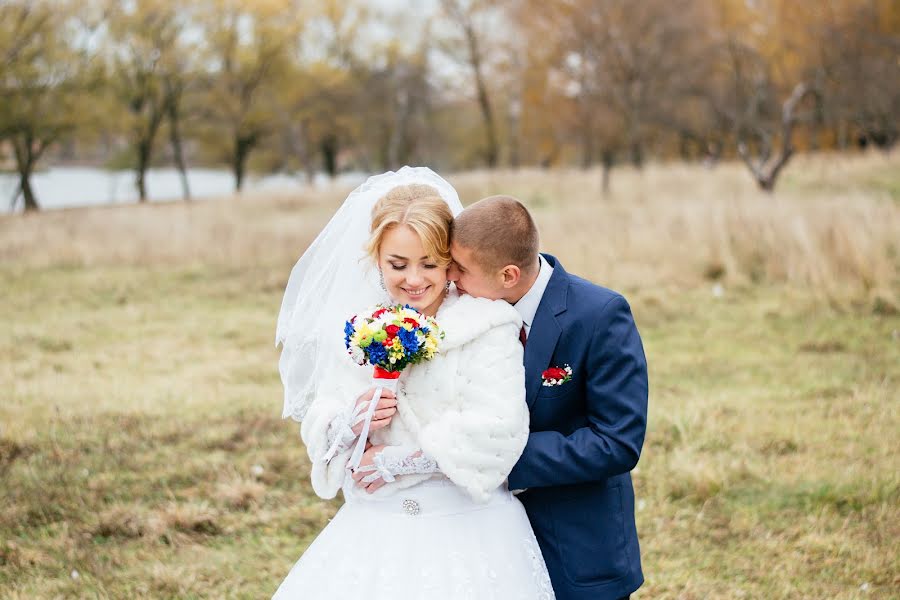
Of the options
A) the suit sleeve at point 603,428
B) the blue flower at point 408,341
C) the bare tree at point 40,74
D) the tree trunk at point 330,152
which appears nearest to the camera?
the blue flower at point 408,341

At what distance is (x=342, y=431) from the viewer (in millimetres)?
2281

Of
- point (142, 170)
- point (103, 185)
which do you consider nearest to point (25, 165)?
point (142, 170)

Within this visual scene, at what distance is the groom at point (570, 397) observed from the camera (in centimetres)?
224

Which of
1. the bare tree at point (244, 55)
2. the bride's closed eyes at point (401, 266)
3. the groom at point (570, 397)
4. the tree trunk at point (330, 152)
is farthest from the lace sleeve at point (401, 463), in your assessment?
the tree trunk at point (330, 152)

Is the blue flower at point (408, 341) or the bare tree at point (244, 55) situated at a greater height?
the bare tree at point (244, 55)

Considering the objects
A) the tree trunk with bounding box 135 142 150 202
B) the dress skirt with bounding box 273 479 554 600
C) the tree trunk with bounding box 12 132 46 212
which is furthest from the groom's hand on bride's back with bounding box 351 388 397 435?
the tree trunk with bounding box 135 142 150 202

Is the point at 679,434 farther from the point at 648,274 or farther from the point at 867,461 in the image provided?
the point at 648,274

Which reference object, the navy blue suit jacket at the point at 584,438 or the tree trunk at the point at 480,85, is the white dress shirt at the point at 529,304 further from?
the tree trunk at the point at 480,85

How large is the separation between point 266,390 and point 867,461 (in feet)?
14.5

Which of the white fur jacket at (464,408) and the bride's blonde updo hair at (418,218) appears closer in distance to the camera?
the white fur jacket at (464,408)

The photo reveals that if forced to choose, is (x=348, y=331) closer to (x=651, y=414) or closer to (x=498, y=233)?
(x=498, y=233)

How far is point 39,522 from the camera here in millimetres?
4543

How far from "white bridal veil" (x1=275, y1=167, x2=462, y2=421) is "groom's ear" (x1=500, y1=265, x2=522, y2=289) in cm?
37

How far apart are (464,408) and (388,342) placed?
0.92 ft
